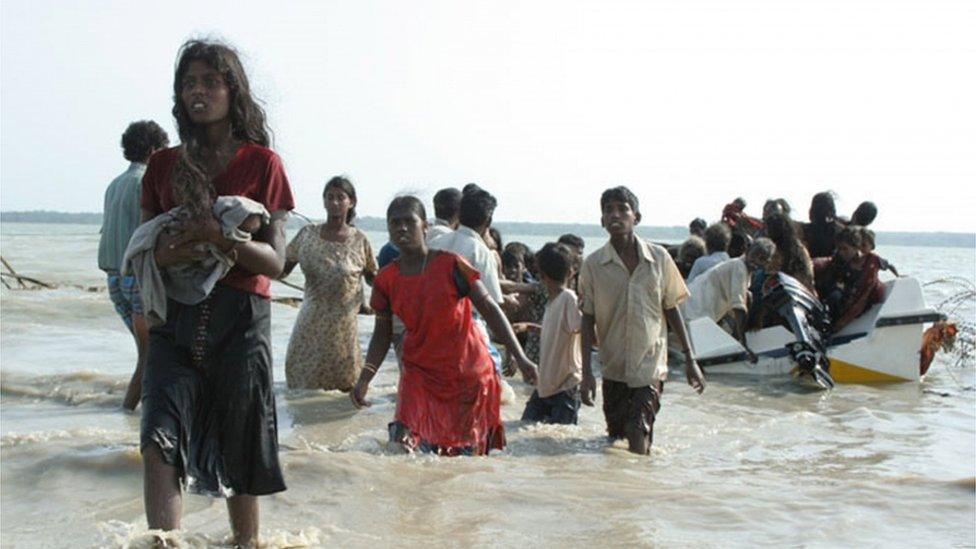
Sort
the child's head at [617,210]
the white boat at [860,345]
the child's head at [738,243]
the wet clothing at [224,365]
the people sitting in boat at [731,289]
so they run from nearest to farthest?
the wet clothing at [224,365]
the child's head at [617,210]
the people sitting in boat at [731,289]
the white boat at [860,345]
the child's head at [738,243]

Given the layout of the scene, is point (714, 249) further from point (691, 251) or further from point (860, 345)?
point (860, 345)

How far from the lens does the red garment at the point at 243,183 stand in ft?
11.7

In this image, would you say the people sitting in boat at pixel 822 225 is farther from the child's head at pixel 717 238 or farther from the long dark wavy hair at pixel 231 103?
the long dark wavy hair at pixel 231 103

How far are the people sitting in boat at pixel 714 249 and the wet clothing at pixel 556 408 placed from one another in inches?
210

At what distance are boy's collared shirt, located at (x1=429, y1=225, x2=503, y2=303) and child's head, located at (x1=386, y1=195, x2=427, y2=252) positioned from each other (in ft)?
3.72

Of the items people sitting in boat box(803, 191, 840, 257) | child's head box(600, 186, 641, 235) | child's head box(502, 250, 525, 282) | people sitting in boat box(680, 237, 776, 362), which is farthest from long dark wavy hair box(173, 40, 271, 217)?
people sitting in boat box(803, 191, 840, 257)

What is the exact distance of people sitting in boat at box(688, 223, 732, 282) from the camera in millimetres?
12328

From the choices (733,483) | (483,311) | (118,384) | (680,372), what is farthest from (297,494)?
(680,372)

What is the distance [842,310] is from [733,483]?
6.33 meters

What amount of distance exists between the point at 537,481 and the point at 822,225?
7.86 m

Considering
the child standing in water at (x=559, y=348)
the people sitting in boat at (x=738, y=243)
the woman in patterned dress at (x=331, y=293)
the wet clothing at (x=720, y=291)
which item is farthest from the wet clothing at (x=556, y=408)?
the people sitting in boat at (x=738, y=243)

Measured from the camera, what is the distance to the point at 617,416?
22.6 feet

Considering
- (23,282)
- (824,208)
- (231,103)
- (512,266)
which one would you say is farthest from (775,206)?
(23,282)

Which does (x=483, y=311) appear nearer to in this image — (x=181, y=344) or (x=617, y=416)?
(x=617, y=416)
